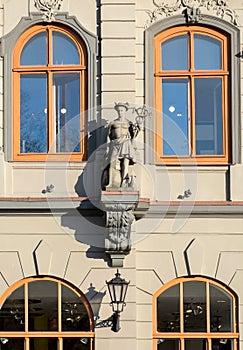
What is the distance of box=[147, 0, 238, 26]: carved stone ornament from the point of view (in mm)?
15305

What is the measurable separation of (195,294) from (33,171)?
2982 millimetres

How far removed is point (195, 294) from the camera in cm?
1497

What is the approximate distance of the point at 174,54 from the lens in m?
15.4

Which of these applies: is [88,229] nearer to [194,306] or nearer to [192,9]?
[194,306]

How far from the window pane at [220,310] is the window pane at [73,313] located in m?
1.83

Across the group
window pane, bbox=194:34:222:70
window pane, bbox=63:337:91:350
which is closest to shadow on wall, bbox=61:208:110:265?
window pane, bbox=63:337:91:350

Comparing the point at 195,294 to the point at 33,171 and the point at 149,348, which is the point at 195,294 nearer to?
the point at 149,348

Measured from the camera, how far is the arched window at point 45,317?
14828 mm

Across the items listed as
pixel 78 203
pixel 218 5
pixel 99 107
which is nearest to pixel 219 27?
pixel 218 5

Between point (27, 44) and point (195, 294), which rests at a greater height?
point (27, 44)

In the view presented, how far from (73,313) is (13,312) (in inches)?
34.3

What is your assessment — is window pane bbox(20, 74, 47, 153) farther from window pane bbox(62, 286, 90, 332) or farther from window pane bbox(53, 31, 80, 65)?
window pane bbox(62, 286, 90, 332)

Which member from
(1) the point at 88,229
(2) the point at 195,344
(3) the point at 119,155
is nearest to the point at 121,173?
(3) the point at 119,155

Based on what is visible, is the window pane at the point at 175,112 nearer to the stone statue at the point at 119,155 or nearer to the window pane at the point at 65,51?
the stone statue at the point at 119,155
